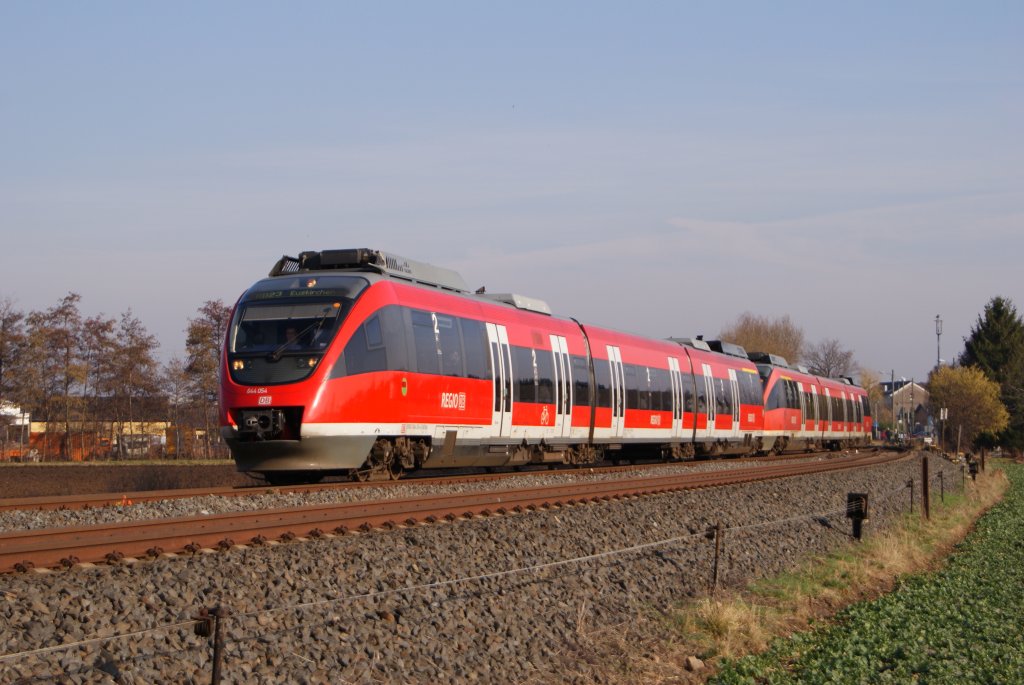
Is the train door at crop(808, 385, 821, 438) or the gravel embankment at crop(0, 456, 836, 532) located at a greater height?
the train door at crop(808, 385, 821, 438)

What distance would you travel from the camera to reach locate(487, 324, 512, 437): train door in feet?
73.1

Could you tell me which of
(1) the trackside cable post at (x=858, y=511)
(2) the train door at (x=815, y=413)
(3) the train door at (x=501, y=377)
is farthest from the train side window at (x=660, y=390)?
(2) the train door at (x=815, y=413)

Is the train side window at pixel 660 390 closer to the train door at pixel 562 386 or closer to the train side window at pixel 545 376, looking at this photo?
the train door at pixel 562 386

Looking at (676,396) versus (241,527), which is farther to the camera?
(676,396)

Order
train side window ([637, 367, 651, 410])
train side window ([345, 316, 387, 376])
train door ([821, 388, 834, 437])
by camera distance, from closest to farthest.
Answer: train side window ([345, 316, 387, 376]), train side window ([637, 367, 651, 410]), train door ([821, 388, 834, 437])

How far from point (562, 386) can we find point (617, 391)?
3839mm

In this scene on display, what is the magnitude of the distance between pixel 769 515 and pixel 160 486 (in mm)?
14676

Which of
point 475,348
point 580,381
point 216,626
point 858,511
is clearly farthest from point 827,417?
point 216,626

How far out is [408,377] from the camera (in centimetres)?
1892

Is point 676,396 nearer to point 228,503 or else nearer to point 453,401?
point 453,401

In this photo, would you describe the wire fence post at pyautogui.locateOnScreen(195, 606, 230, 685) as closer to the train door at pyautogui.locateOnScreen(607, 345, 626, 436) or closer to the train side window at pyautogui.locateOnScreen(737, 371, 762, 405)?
the train door at pyautogui.locateOnScreen(607, 345, 626, 436)

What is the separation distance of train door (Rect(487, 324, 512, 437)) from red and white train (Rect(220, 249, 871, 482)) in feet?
A: 0.13

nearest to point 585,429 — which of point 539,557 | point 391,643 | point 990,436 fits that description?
point 539,557

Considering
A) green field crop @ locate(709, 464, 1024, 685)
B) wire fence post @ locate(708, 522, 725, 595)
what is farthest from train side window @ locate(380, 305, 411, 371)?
green field crop @ locate(709, 464, 1024, 685)
